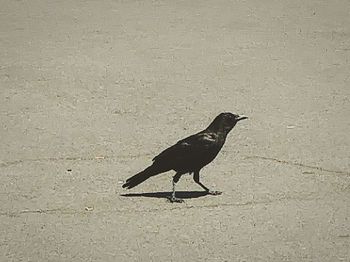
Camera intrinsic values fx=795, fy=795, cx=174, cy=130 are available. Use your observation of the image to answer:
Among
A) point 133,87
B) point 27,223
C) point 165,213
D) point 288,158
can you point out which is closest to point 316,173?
point 288,158

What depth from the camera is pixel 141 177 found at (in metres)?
6.63

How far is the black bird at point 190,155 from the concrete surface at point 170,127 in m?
0.21

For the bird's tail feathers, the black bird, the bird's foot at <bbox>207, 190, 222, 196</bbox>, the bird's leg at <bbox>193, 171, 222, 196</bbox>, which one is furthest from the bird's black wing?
the bird's foot at <bbox>207, 190, 222, 196</bbox>

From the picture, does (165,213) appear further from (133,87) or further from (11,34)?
(11,34)

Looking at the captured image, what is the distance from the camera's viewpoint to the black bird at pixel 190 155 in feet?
21.5

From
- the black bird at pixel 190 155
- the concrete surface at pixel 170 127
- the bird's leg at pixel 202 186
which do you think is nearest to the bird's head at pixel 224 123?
the black bird at pixel 190 155

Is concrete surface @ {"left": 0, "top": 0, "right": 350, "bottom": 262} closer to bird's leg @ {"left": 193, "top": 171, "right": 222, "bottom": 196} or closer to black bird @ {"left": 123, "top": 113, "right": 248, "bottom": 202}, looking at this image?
bird's leg @ {"left": 193, "top": 171, "right": 222, "bottom": 196}

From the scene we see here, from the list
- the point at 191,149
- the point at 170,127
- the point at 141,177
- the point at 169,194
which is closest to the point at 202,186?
the point at 169,194

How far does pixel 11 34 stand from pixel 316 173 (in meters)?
6.95

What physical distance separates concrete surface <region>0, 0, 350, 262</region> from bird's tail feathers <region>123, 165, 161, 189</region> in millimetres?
139

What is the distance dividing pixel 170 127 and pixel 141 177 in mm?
1978

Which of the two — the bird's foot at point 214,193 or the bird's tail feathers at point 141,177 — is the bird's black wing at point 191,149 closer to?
the bird's tail feathers at point 141,177

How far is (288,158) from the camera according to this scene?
7641 millimetres

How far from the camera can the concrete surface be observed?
5930 millimetres
